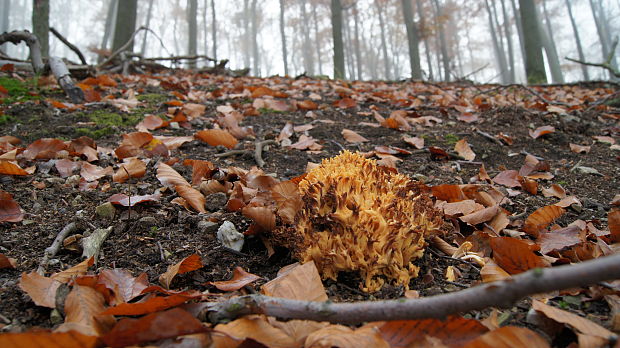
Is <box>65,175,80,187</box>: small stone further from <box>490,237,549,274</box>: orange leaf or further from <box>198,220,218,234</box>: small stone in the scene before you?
<box>490,237,549,274</box>: orange leaf

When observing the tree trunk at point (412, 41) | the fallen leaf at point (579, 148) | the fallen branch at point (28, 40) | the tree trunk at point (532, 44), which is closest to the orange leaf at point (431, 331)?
the fallen leaf at point (579, 148)

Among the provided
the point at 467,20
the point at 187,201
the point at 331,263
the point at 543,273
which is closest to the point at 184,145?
the point at 187,201

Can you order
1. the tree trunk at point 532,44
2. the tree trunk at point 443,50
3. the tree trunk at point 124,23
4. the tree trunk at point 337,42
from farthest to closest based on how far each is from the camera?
1. the tree trunk at point 443,50
2. the tree trunk at point 337,42
3. the tree trunk at point 532,44
4. the tree trunk at point 124,23

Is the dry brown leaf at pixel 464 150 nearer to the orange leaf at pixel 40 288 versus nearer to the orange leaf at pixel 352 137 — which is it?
the orange leaf at pixel 352 137

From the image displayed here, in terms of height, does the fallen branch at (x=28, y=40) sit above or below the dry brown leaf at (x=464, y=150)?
above

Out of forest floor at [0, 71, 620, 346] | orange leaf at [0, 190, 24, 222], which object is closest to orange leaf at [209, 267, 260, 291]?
forest floor at [0, 71, 620, 346]

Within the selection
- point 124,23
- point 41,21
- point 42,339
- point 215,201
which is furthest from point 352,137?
point 124,23
